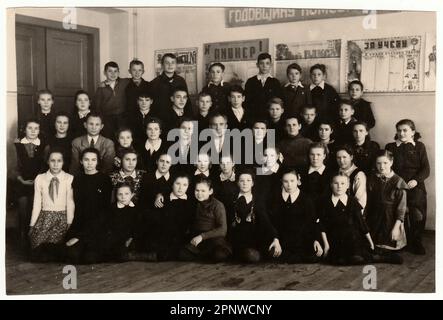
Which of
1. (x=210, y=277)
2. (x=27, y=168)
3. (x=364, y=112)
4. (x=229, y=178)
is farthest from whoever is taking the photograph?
(x=364, y=112)

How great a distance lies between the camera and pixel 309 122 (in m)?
3.12

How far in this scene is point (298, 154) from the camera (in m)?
3.05

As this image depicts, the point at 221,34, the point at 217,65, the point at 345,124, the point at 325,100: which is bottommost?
the point at 345,124

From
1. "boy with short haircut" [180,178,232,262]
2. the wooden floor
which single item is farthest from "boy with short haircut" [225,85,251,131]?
the wooden floor

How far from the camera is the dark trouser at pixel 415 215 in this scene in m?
2.98

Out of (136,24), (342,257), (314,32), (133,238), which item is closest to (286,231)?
(342,257)

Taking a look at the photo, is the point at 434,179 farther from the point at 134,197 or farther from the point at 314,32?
the point at 134,197

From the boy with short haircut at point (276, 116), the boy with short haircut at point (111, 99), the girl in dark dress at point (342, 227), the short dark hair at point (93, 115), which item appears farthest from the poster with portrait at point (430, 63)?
the short dark hair at point (93, 115)

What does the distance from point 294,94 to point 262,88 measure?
194 millimetres

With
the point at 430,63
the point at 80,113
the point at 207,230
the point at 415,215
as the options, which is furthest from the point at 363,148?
the point at 80,113

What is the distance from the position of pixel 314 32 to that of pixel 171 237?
140 cm

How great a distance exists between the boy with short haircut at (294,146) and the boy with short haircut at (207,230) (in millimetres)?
464

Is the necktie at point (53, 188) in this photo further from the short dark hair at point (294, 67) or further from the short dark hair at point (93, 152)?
the short dark hair at point (294, 67)

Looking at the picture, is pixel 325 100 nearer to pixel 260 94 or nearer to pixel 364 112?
pixel 364 112
